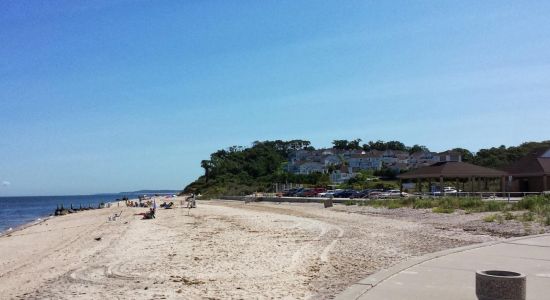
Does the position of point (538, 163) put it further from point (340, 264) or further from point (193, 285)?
point (193, 285)

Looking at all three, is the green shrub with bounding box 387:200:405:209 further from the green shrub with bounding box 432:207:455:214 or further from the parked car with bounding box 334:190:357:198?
the parked car with bounding box 334:190:357:198

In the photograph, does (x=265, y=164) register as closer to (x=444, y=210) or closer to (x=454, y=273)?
(x=444, y=210)

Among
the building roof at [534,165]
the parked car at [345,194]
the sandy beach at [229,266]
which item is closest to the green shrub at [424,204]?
the sandy beach at [229,266]

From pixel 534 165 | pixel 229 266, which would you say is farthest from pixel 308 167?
pixel 229 266

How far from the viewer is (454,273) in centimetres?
877

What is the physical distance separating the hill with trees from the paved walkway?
255 ft

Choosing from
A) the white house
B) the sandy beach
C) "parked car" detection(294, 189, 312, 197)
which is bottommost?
the sandy beach

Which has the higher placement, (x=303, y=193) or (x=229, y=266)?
(x=303, y=193)

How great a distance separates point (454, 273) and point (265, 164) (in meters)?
135

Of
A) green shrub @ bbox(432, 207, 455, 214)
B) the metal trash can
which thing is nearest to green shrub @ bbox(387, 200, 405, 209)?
green shrub @ bbox(432, 207, 455, 214)

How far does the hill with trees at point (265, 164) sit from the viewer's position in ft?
334

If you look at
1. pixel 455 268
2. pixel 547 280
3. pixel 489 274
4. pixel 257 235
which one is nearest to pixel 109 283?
pixel 455 268

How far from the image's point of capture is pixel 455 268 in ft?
30.3

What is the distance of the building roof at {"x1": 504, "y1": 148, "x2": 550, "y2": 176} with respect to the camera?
152 ft
